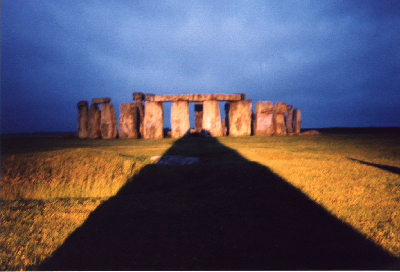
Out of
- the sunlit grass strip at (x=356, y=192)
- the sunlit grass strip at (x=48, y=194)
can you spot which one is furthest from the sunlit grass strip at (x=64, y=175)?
the sunlit grass strip at (x=356, y=192)

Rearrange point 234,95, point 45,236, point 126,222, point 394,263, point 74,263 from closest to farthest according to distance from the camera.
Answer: point 394,263 → point 74,263 → point 45,236 → point 126,222 → point 234,95

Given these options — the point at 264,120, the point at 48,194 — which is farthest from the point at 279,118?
the point at 48,194

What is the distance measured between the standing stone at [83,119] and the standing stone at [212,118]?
645 cm

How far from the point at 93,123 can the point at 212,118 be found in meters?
6.17

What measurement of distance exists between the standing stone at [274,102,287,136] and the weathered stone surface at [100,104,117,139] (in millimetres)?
8181

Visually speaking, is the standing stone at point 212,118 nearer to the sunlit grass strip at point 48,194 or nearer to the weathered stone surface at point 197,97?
the weathered stone surface at point 197,97

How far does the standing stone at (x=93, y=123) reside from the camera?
494 inches

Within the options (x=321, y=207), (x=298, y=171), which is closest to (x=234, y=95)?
(x=298, y=171)

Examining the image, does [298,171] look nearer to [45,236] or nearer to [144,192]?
[144,192]

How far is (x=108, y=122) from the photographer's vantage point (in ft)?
40.3

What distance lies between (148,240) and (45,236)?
103 cm

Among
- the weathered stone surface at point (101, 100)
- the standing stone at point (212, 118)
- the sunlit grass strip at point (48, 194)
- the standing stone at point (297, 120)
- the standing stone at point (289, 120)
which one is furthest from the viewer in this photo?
the standing stone at point (289, 120)

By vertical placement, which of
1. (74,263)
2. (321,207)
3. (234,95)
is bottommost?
(74,263)

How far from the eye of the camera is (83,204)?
319 centimetres
